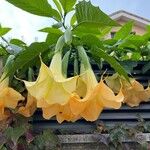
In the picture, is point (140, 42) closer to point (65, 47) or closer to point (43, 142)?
point (65, 47)

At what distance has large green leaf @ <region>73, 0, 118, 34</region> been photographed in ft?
2.99

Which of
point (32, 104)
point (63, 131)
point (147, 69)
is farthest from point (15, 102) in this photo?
point (147, 69)

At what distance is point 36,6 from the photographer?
96 cm

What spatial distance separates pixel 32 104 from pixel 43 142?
4.0 inches

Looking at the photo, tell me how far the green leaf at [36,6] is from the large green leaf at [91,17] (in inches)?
2.6

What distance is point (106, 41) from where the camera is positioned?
3.99ft

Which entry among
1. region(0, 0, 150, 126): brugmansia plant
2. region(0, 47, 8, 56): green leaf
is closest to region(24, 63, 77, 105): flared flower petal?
region(0, 0, 150, 126): brugmansia plant

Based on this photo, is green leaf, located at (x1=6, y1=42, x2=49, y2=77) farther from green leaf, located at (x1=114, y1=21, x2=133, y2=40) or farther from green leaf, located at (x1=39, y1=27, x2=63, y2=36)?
green leaf, located at (x1=114, y1=21, x2=133, y2=40)

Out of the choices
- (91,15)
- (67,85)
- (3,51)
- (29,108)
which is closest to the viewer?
(67,85)

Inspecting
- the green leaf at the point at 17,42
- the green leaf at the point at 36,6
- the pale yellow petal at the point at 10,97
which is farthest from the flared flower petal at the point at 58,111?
the green leaf at the point at 17,42

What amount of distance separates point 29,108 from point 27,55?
141 mm

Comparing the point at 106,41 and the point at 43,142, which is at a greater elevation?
the point at 106,41

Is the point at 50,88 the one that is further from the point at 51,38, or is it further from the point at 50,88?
the point at 51,38

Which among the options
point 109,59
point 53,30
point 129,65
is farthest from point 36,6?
point 129,65
